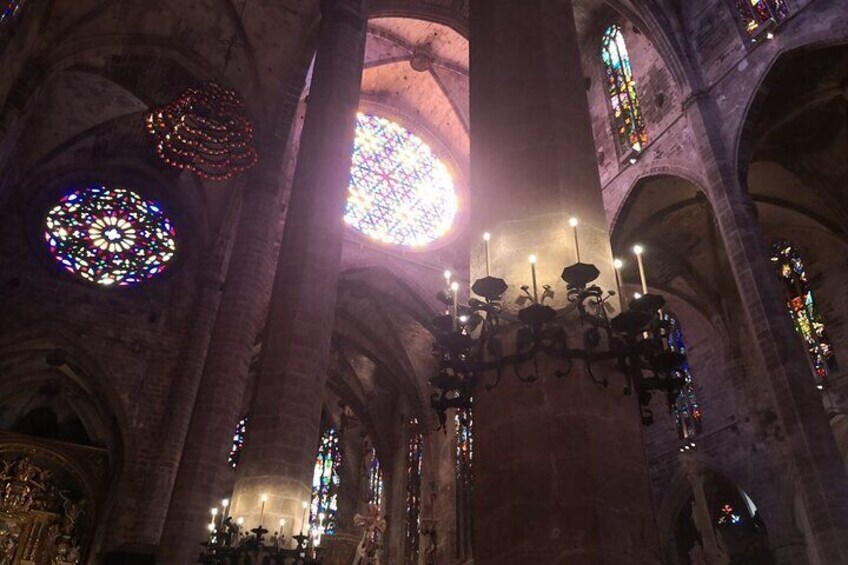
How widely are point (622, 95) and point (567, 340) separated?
13.8 meters

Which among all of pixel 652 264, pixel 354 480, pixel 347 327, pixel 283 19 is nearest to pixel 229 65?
pixel 283 19

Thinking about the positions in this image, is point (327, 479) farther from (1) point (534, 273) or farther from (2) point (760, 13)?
(1) point (534, 273)

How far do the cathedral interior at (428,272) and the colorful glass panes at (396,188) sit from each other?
3.3 inches

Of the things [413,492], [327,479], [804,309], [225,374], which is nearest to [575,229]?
[225,374]

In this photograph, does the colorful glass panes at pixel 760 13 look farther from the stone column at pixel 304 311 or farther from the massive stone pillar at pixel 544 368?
the massive stone pillar at pixel 544 368

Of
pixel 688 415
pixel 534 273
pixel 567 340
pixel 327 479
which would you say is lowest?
pixel 567 340

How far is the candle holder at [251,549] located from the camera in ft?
19.0

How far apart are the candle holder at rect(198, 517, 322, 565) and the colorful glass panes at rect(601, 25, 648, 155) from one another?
11763mm

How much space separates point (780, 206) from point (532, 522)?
47.6 ft

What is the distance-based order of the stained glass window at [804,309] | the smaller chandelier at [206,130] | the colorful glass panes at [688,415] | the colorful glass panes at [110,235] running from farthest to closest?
the colorful glass panes at [688,415], the colorful glass panes at [110,235], the stained glass window at [804,309], the smaller chandelier at [206,130]

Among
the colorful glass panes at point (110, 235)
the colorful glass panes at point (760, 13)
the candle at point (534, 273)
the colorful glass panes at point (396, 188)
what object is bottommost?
the candle at point (534, 273)

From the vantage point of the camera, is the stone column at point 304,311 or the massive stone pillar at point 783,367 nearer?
the stone column at point 304,311

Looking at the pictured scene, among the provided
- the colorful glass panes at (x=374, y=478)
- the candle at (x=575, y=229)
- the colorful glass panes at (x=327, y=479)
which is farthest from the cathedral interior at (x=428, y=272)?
the colorful glass panes at (x=327, y=479)

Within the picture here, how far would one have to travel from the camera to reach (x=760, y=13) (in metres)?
12.3
